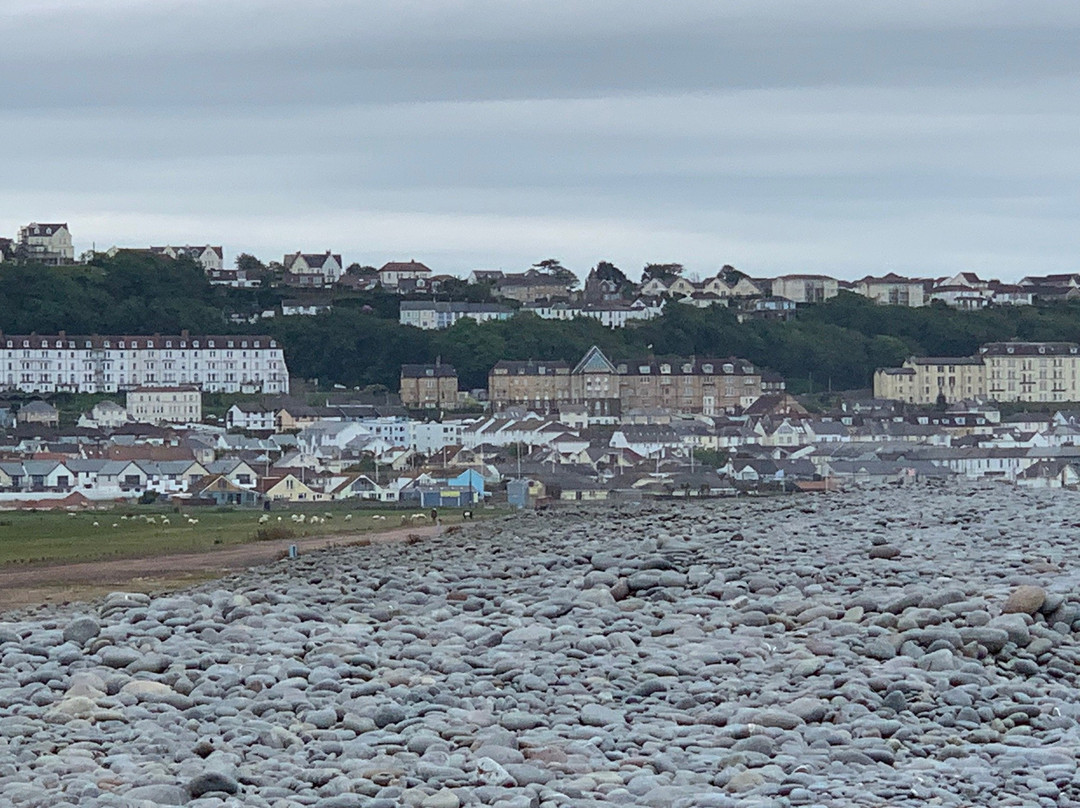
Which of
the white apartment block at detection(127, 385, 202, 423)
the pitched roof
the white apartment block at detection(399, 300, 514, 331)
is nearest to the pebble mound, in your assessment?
the white apartment block at detection(127, 385, 202, 423)

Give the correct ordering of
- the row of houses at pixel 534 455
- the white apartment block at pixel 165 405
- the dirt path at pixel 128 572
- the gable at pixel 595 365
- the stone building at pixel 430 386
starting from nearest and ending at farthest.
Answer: the dirt path at pixel 128 572 → the row of houses at pixel 534 455 → the white apartment block at pixel 165 405 → the stone building at pixel 430 386 → the gable at pixel 595 365

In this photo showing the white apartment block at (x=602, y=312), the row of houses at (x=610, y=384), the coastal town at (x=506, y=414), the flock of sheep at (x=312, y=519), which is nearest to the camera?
the flock of sheep at (x=312, y=519)

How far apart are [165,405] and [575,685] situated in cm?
7668

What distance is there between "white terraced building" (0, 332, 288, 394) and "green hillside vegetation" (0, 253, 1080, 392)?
268 cm

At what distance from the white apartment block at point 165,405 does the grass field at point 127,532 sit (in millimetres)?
51681

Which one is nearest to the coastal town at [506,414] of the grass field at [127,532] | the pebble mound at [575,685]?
the grass field at [127,532]

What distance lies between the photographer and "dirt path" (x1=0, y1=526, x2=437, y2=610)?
12.8 m

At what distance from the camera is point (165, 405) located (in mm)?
83500

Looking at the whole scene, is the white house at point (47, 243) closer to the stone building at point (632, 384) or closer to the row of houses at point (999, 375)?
the stone building at point (632, 384)

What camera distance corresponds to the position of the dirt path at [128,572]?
12.8 m

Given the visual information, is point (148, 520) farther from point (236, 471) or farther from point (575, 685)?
point (236, 471)

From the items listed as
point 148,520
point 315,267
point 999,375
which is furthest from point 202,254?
point 148,520

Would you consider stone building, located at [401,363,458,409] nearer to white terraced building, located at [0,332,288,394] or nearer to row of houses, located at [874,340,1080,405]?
white terraced building, located at [0,332,288,394]

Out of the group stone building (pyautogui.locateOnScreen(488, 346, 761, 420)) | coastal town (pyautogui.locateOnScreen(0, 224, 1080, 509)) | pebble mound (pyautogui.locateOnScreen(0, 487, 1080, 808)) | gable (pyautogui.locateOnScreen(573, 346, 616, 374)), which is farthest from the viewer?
gable (pyautogui.locateOnScreen(573, 346, 616, 374))
